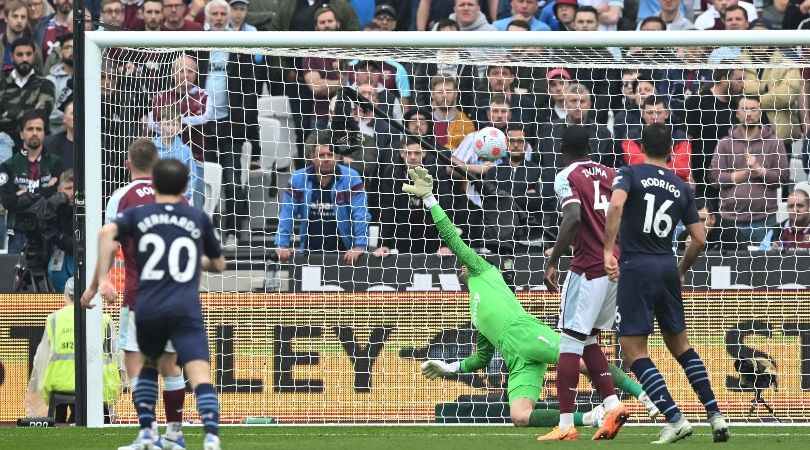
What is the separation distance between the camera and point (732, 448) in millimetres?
9398

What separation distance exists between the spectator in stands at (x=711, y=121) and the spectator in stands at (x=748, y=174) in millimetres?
118

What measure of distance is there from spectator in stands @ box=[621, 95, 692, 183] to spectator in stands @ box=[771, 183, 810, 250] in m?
1.07

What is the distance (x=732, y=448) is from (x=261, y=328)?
525 centimetres

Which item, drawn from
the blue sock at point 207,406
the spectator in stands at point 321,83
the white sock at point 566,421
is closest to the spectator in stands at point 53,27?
the spectator in stands at point 321,83

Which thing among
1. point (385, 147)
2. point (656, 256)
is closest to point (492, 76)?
point (385, 147)

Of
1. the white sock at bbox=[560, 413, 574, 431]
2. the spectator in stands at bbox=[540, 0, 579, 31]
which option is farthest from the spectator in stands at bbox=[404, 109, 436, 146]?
the white sock at bbox=[560, 413, 574, 431]

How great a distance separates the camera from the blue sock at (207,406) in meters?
7.77

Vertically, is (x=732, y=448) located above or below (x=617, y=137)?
below

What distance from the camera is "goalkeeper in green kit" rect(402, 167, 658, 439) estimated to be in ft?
37.4

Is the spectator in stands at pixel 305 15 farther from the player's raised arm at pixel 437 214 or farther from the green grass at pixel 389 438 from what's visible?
the green grass at pixel 389 438

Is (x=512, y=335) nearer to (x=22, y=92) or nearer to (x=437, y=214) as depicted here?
(x=437, y=214)

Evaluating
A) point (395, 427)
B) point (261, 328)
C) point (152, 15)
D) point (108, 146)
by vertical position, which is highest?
point (152, 15)

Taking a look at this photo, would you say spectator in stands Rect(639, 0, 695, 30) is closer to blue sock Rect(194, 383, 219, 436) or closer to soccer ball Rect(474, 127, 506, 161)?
soccer ball Rect(474, 127, 506, 161)

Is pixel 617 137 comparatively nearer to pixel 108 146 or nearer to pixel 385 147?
pixel 385 147
